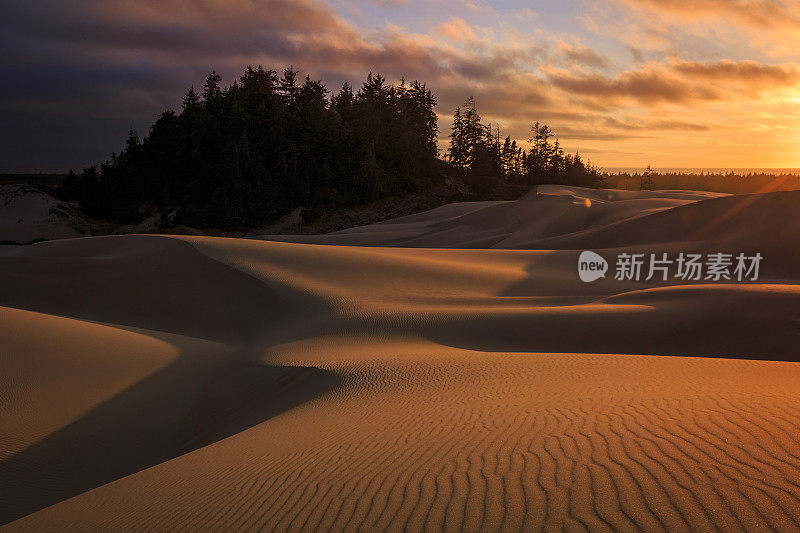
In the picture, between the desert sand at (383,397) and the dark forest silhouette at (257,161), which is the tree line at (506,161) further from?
the desert sand at (383,397)

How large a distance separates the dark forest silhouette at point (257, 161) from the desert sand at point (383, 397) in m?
37.8

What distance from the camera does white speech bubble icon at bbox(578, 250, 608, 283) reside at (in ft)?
61.8

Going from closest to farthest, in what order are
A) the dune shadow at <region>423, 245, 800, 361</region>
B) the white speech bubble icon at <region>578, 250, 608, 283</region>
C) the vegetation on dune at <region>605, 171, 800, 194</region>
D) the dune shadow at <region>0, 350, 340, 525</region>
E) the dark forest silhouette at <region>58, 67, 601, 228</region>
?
the dune shadow at <region>0, 350, 340, 525</region> → the dune shadow at <region>423, 245, 800, 361</region> → the white speech bubble icon at <region>578, 250, 608, 283</region> → the dark forest silhouette at <region>58, 67, 601, 228</region> → the vegetation on dune at <region>605, 171, 800, 194</region>

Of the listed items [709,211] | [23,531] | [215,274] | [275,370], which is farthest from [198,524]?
[709,211]

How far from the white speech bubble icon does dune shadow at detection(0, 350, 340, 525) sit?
12.9 metres

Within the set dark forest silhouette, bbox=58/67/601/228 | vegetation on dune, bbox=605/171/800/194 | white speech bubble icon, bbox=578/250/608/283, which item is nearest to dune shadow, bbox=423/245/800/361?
white speech bubble icon, bbox=578/250/608/283

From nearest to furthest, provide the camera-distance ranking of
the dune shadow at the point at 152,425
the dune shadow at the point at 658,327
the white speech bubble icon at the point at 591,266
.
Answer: the dune shadow at the point at 152,425 → the dune shadow at the point at 658,327 → the white speech bubble icon at the point at 591,266

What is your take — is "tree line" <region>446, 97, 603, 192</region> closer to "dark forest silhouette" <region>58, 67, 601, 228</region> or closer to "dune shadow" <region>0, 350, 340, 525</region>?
"dark forest silhouette" <region>58, 67, 601, 228</region>

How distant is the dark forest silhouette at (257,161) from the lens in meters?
54.8

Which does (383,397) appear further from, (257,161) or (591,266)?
(257,161)

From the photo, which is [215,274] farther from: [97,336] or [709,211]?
[709,211]

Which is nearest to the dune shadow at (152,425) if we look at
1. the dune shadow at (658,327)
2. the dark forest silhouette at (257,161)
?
the dune shadow at (658,327)

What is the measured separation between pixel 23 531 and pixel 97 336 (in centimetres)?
681

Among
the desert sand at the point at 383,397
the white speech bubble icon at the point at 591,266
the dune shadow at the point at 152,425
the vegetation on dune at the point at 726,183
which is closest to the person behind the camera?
the desert sand at the point at 383,397
